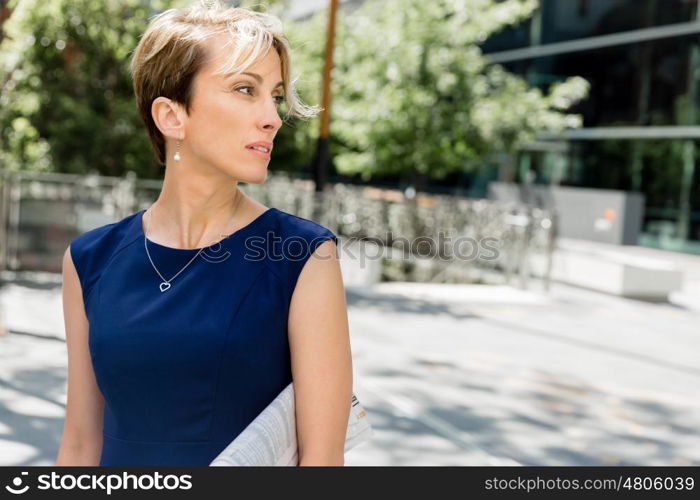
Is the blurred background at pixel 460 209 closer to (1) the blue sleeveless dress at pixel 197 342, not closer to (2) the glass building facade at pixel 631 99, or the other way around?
(2) the glass building facade at pixel 631 99

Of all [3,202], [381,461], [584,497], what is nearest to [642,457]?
[381,461]

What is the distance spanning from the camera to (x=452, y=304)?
534 inches

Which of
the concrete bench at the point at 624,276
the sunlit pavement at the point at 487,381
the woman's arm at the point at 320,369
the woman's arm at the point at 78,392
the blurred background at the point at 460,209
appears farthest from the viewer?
the concrete bench at the point at 624,276

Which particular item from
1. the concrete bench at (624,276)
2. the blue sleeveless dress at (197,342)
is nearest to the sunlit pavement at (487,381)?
the concrete bench at (624,276)

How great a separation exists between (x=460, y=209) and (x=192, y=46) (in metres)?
15.2

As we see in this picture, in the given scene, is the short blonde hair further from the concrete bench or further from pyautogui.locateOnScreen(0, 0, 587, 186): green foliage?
the concrete bench

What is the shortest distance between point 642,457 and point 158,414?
548 cm

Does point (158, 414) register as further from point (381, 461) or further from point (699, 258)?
point (699, 258)

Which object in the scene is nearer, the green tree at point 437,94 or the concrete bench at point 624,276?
the concrete bench at point 624,276

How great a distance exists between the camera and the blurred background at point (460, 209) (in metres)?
7.50

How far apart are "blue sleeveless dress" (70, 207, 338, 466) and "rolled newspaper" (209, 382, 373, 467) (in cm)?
8

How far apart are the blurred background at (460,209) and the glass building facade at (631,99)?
67 millimetres

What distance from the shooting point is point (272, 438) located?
1670 mm

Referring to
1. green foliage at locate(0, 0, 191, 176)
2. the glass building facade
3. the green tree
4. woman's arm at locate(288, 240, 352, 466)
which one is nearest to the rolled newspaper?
woman's arm at locate(288, 240, 352, 466)
